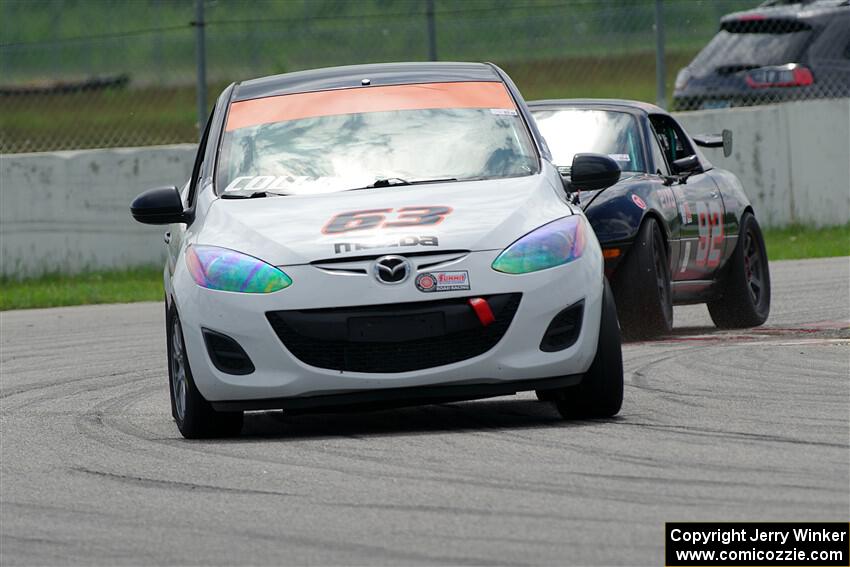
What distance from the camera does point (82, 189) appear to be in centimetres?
1714

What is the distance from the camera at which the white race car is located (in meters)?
7.29

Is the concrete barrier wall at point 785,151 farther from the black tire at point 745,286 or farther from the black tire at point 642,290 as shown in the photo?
the black tire at point 642,290

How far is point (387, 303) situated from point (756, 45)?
484 inches

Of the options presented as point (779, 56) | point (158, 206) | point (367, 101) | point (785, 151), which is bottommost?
point (785, 151)

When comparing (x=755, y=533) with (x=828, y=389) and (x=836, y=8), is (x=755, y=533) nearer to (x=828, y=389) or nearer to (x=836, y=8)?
(x=828, y=389)

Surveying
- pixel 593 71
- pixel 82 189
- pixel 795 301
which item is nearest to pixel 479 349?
pixel 795 301

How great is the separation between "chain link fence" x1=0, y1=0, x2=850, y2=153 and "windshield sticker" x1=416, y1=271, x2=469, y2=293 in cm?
1075

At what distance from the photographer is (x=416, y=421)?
313 inches

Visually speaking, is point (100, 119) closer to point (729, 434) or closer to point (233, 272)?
point (233, 272)

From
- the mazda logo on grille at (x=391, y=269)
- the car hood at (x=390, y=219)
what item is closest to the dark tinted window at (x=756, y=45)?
the car hood at (x=390, y=219)

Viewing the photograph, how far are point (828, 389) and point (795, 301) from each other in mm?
5099

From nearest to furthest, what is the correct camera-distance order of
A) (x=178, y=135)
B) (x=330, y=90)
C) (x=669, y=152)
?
(x=330, y=90)
(x=669, y=152)
(x=178, y=135)

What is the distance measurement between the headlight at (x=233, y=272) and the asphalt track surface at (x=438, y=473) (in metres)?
0.64

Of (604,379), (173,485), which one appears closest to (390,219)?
(604,379)
